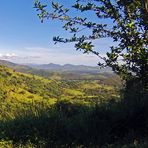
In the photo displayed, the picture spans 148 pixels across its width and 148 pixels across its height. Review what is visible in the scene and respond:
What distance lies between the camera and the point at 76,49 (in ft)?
27.2

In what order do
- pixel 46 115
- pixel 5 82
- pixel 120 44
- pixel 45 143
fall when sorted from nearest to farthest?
pixel 45 143, pixel 120 44, pixel 46 115, pixel 5 82

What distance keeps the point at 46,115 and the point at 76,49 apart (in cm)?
190

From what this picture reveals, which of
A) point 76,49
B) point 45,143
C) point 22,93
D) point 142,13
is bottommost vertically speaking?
point 22,93

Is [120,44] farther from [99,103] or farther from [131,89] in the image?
[99,103]

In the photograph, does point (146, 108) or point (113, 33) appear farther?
point (146, 108)

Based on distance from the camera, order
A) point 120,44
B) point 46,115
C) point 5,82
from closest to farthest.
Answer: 1. point 120,44
2. point 46,115
3. point 5,82

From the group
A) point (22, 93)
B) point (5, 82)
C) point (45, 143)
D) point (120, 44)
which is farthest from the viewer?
point (5, 82)

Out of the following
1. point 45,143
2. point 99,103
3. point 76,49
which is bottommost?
point 45,143

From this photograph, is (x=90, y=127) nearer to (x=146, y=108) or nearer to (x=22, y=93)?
(x=146, y=108)

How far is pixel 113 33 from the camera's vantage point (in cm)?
845

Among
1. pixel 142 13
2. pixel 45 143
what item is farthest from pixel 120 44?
pixel 45 143

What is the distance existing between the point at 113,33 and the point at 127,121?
2115 millimetres

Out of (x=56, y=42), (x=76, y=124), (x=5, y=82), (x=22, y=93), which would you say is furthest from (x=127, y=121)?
(x=5, y=82)

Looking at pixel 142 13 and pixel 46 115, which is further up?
pixel 142 13
